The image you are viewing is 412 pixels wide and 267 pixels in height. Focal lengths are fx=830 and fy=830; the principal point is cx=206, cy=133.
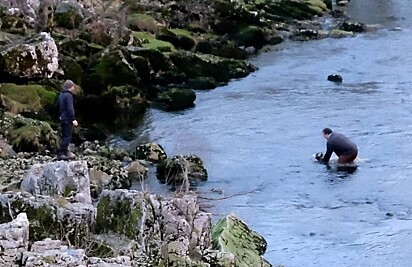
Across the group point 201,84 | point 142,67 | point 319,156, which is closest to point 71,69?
point 142,67

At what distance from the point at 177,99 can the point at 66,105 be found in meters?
14.7

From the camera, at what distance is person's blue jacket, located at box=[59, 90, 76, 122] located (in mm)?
20719

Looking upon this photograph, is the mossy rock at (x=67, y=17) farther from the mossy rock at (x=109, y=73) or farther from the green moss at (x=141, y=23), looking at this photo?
the green moss at (x=141, y=23)

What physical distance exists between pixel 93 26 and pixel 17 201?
3029 cm

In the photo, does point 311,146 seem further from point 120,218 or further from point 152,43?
point 120,218

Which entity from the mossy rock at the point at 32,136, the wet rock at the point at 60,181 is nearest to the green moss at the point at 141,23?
the mossy rock at the point at 32,136

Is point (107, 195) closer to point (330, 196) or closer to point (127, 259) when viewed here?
point (127, 259)

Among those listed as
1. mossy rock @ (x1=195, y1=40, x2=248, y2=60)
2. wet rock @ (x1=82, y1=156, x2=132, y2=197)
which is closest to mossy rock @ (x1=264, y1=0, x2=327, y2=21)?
mossy rock @ (x1=195, y1=40, x2=248, y2=60)

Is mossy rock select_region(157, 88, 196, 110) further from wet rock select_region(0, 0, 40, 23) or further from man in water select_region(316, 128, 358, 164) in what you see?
man in water select_region(316, 128, 358, 164)

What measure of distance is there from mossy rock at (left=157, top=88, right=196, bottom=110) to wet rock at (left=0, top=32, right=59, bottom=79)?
15.9 ft

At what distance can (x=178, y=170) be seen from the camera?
80.8 ft

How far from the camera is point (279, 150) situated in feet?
93.7

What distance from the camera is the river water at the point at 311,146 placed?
20.4 metres

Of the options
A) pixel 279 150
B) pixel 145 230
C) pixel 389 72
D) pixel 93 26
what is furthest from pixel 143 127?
pixel 145 230
